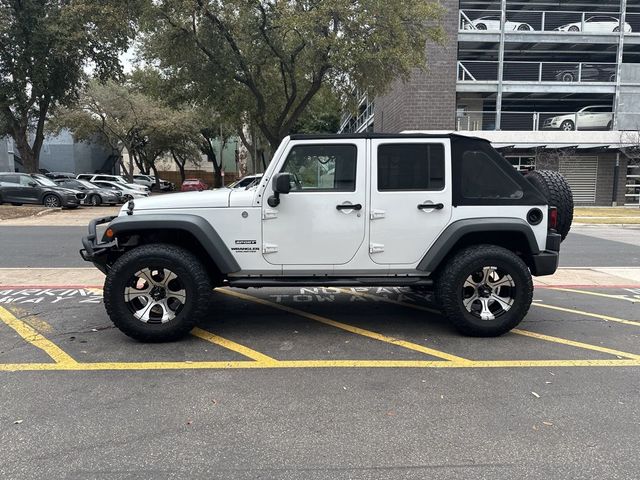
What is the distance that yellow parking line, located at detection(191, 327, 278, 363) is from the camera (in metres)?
4.48

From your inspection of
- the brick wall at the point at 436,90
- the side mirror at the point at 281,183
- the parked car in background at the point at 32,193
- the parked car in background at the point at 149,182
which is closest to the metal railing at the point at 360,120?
the brick wall at the point at 436,90

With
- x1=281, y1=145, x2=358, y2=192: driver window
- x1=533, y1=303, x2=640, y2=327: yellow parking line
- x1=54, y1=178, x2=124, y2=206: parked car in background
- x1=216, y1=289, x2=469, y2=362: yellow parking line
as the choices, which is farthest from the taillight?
x1=54, y1=178, x2=124, y2=206: parked car in background

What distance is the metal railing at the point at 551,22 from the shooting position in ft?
82.0

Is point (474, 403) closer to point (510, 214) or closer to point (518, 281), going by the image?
point (518, 281)

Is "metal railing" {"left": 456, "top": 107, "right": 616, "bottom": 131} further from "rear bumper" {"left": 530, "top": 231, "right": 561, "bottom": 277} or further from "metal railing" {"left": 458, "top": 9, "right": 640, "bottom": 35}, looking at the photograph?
"rear bumper" {"left": 530, "top": 231, "right": 561, "bottom": 277}

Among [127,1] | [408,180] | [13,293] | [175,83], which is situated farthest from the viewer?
[175,83]

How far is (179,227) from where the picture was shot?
4.64m

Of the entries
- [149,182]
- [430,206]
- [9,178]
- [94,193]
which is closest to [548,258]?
[430,206]

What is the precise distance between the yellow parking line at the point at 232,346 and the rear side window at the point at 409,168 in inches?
73.5

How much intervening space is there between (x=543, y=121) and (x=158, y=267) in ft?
85.0

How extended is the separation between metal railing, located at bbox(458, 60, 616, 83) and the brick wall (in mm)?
1121

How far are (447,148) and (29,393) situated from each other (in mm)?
4051

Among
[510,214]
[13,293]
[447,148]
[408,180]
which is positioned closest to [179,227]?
[408,180]

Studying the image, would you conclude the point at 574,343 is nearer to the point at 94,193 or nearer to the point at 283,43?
the point at 283,43
